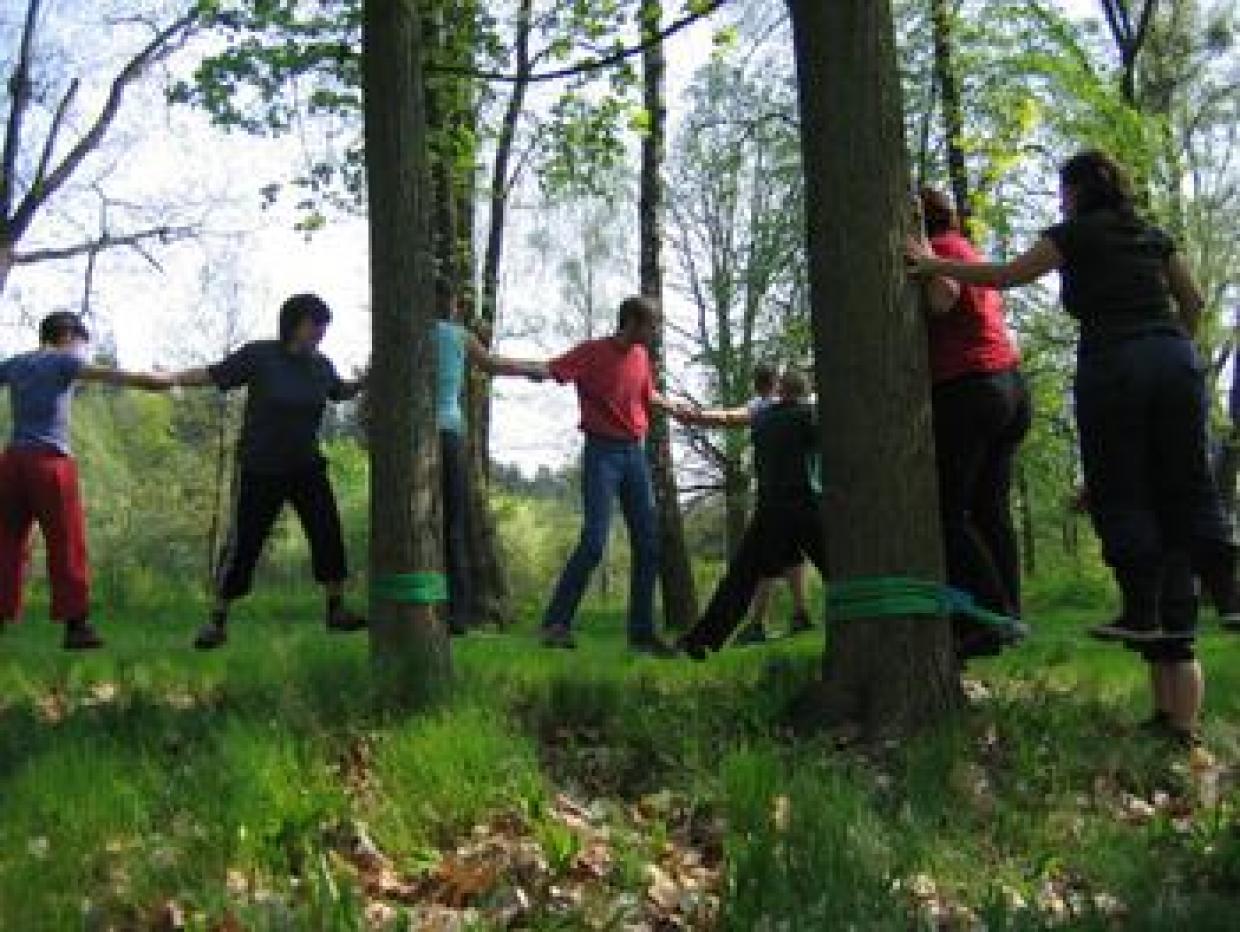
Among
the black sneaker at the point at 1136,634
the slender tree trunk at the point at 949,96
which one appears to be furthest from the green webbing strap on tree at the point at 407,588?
the slender tree trunk at the point at 949,96

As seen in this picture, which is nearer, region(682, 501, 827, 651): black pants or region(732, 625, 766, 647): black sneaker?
region(682, 501, 827, 651): black pants

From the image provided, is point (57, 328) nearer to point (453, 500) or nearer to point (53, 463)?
point (53, 463)

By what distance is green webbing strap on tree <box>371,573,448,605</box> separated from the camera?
21.6ft

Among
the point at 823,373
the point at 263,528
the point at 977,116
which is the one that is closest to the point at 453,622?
the point at 263,528

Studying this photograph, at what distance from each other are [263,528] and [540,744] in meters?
3.41

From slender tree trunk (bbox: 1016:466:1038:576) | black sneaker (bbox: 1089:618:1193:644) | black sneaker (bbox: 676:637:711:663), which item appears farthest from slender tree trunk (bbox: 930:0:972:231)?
black sneaker (bbox: 1089:618:1193:644)

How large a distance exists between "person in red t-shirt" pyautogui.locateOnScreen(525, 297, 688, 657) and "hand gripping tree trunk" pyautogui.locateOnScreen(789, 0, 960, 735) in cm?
303

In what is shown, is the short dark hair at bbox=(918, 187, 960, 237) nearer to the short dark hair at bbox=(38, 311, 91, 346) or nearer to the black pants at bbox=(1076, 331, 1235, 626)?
the black pants at bbox=(1076, 331, 1235, 626)

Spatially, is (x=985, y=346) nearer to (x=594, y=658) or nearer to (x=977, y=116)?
(x=594, y=658)

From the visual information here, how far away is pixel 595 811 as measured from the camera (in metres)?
5.33

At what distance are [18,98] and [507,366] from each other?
2087 cm

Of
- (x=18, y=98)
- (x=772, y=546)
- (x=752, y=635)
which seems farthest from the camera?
(x=18, y=98)

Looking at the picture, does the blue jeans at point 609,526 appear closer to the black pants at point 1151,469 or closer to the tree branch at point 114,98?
the black pants at point 1151,469

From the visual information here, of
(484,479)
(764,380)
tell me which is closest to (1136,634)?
Result: (764,380)
